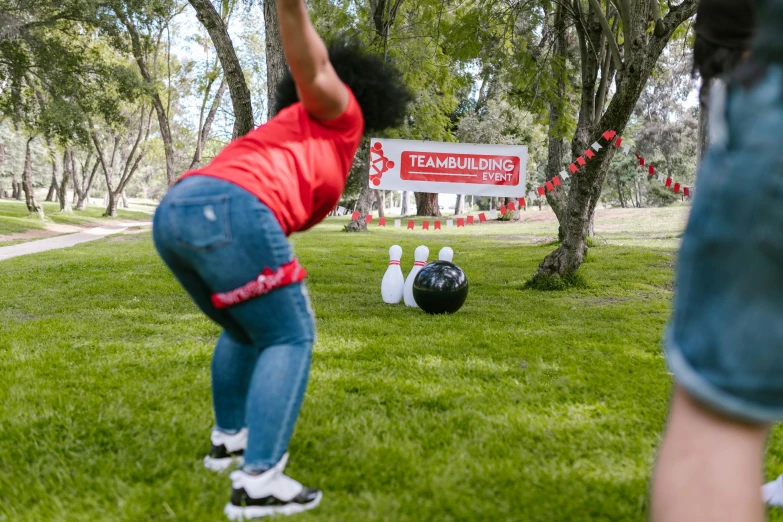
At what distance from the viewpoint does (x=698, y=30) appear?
4.75 ft

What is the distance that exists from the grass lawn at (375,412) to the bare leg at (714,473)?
1.03 meters

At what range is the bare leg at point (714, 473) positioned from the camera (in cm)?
102

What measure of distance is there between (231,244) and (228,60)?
4780mm

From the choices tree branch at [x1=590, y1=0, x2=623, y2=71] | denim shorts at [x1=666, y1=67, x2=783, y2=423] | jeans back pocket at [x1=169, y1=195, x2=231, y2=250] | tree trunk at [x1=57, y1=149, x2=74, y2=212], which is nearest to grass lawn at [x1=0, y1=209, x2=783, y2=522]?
jeans back pocket at [x1=169, y1=195, x2=231, y2=250]

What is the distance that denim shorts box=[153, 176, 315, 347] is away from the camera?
178cm

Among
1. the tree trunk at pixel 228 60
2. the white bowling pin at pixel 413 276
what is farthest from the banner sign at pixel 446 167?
the tree trunk at pixel 228 60

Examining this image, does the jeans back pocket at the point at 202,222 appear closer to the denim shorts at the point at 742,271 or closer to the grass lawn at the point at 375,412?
the grass lawn at the point at 375,412

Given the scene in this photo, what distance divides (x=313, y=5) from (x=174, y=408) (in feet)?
25.2

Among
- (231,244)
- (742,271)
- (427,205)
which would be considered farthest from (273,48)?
(427,205)

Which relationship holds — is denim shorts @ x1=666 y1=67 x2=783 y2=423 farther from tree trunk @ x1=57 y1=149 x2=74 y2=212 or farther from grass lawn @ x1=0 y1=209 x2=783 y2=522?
tree trunk @ x1=57 y1=149 x2=74 y2=212

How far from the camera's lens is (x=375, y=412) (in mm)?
3035

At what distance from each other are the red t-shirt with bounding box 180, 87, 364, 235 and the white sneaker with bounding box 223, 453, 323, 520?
2.49 ft

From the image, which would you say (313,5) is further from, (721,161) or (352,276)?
(721,161)

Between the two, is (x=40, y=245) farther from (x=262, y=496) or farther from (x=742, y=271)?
(x=742, y=271)
